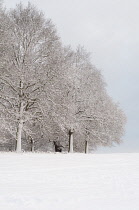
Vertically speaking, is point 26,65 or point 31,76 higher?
point 26,65

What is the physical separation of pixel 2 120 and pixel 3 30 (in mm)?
6056

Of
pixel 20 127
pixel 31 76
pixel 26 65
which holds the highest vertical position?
pixel 26 65

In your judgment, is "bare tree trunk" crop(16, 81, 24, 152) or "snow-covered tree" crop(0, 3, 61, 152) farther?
"bare tree trunk" crop(16, 81, 24, 152)

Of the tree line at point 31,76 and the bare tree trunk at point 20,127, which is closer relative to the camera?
the tree line at point 31,76

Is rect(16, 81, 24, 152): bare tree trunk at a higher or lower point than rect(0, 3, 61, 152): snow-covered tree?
lower

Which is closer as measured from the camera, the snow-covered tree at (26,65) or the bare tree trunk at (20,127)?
the snow-covered tree at (26,65)

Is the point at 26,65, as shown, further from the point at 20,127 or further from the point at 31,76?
the point at 20,127

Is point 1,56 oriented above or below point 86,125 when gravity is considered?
above

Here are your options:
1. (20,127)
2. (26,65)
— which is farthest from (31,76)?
(20,127)

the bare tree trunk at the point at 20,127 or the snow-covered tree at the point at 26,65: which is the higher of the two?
the snow-covered tree at the point at 26,65
